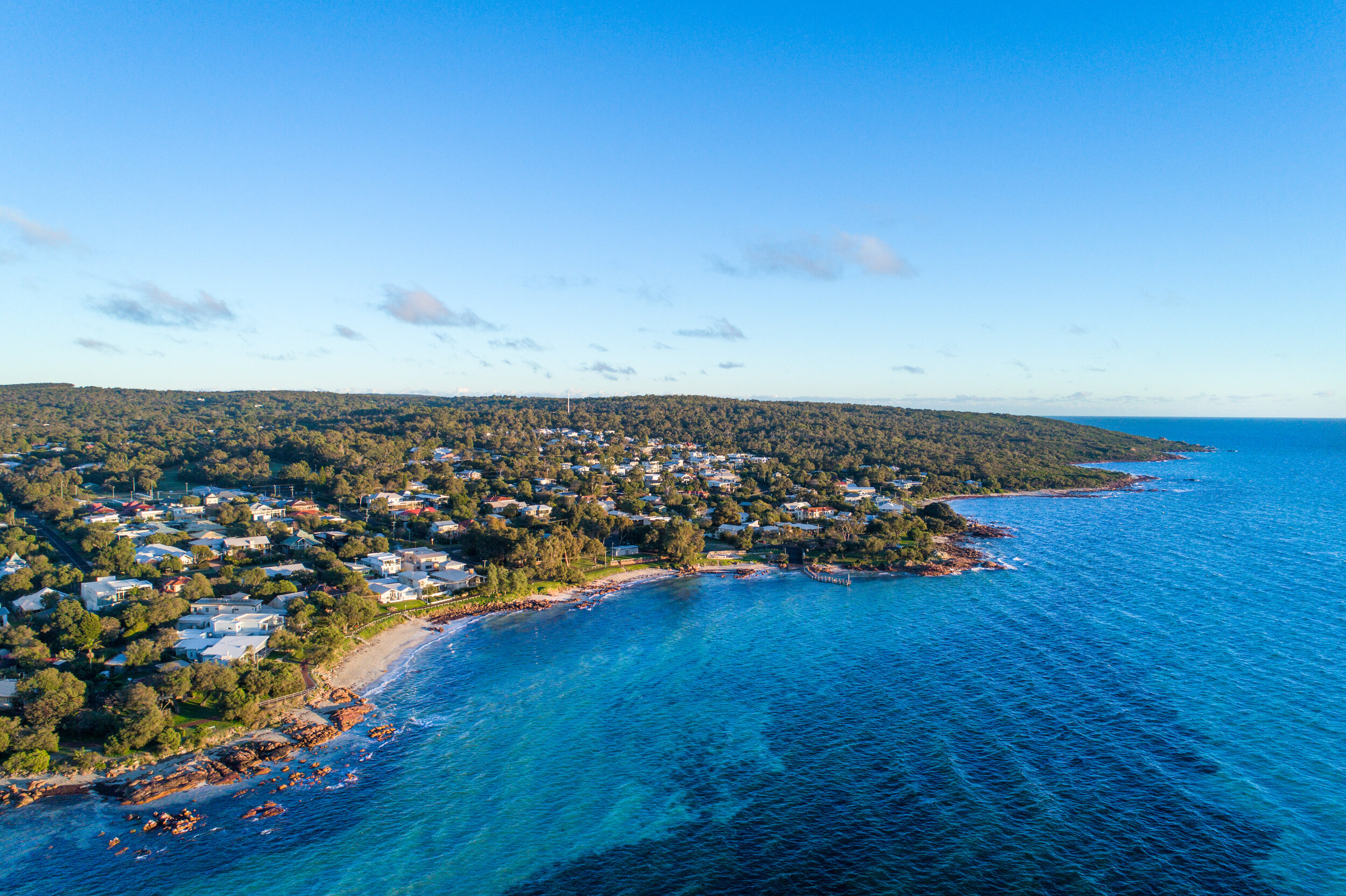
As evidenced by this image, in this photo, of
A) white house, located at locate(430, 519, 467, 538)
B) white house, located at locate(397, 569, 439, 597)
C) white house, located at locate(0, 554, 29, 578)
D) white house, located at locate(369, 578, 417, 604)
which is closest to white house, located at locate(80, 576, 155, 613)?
white house, located at locate(0, 554, 29, 578)

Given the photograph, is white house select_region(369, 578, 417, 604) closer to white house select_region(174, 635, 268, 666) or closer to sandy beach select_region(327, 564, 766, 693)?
sandy beach select_region(327, 564, 766, 693)

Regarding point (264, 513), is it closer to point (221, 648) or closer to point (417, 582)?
point (417, 582)

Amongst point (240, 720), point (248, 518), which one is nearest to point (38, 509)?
point (248, 518)

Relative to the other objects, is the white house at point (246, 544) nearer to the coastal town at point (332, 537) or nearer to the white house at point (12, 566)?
the coastal town at point (332, 537)

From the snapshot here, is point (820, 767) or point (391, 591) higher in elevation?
point (391, 591)

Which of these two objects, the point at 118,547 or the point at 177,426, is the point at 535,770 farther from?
the point at 177,426

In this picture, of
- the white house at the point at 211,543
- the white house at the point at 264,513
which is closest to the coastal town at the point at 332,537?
the white house at the point at 264,513

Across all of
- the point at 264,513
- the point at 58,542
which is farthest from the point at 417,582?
the point at 58,542
